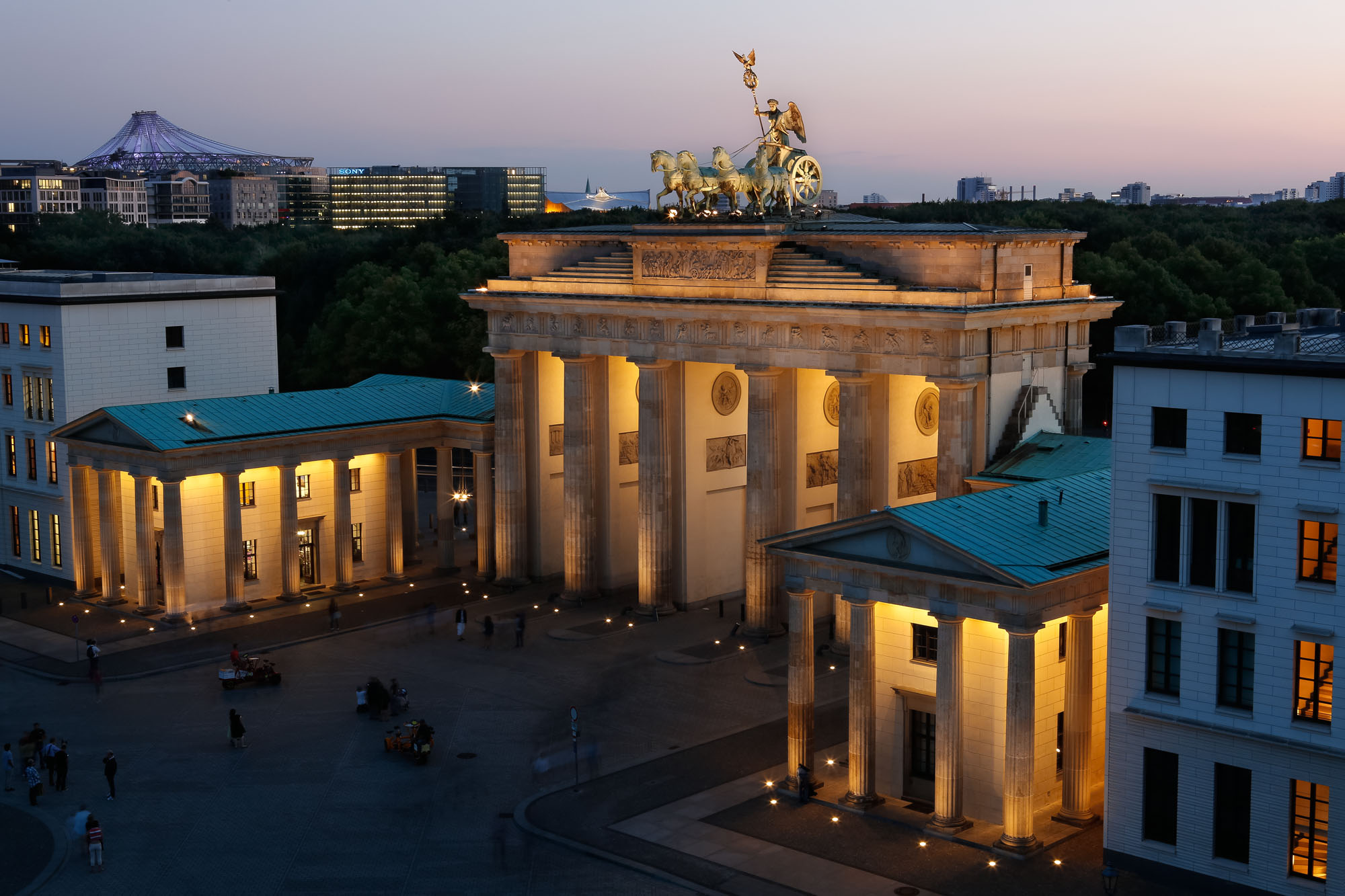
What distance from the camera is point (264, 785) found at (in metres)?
53.1

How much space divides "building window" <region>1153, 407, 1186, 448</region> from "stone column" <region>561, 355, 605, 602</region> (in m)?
37.1

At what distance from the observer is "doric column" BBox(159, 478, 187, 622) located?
74250mm

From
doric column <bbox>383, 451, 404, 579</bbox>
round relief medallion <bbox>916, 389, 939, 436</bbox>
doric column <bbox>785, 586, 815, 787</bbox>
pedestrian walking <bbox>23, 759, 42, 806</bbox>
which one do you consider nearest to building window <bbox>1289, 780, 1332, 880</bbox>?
doric column <bbox>785, 586, 815, 787</bbox>

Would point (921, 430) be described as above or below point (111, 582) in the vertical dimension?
above

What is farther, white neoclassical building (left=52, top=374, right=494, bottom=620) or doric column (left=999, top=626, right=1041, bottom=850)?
white neoclassical building (left=52, top=374, right=494, bottom=620)

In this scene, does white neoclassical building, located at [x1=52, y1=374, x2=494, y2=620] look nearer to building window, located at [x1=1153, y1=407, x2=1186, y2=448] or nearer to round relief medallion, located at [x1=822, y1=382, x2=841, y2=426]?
round relief medallion, located at [x1=822, y1=382, x2=841, y2=426]

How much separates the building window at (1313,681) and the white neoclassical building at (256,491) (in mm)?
48740

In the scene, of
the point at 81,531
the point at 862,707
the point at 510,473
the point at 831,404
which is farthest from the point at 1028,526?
the point at 81,531

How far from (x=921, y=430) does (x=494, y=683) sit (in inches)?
816

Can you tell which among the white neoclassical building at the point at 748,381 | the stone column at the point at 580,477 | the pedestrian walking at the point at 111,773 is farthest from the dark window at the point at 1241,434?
the stone column at the point at 580,477

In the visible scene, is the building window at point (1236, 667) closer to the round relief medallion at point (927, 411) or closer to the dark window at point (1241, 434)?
the dark window at point (1241, 434)

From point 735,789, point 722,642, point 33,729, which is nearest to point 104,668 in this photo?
point 33,729

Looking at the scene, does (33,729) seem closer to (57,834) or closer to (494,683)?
(57,834)

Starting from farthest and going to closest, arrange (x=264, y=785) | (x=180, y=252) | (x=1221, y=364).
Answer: (x=180, y=252), (x=264, y=785), (x=1221, y=364)
